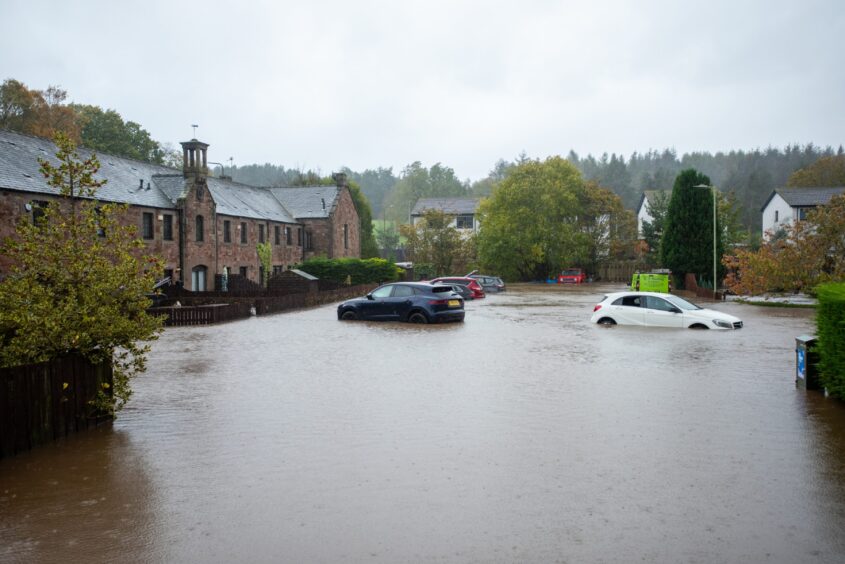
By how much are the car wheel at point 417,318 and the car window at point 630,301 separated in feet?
21.6

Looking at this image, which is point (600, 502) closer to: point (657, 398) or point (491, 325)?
point (657, 398)

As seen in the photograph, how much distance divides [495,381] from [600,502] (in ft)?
21.2

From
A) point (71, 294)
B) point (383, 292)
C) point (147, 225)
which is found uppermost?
point (147, 225)

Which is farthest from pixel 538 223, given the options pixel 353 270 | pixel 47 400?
pixel 47 400

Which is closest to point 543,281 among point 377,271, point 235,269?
point 377,271

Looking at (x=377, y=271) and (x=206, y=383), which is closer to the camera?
(x=206, y=383)

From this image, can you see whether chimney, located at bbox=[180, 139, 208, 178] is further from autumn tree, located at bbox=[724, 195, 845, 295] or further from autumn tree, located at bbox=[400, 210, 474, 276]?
autumn tree, located at bbox=[724, 195, 845, 295]

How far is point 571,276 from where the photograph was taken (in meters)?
61.4

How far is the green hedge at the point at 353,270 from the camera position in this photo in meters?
49.4

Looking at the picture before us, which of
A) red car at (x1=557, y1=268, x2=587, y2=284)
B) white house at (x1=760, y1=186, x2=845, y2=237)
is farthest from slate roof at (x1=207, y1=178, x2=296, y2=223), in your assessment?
white house at (x1=760, y1=186, x2=845, y2=237)

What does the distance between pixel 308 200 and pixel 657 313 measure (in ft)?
134

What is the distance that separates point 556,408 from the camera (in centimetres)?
1067

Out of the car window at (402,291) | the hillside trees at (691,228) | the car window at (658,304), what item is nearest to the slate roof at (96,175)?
the car window at (402,291)

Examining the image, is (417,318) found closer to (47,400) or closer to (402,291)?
(402,291)
